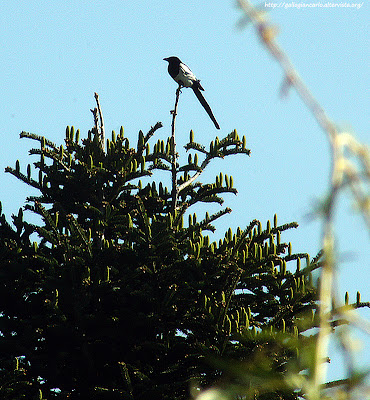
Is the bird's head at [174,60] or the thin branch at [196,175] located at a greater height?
the bird's head at [174,60]

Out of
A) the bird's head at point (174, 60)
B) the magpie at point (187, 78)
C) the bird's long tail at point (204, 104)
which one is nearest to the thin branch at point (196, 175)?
the bird's long tail at point (204, 104)

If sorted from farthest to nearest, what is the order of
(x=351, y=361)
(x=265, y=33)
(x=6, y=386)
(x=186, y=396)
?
(x=186, y=396), (x=6, y=386), (x=265, y=33), (x=351, y=361)

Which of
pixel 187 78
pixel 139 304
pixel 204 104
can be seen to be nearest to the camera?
pixel 139 304

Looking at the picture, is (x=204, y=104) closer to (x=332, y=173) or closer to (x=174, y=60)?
(x=174, y=60)

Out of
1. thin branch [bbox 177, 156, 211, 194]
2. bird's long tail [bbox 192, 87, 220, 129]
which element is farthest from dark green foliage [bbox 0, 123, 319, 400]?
bird's long tail [bbox 192, 87, 220, 129]

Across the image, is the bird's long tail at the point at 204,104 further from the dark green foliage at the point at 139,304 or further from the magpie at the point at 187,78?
the dark green foliage at the point at 139,304

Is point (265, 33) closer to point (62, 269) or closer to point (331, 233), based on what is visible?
point (331, 233)

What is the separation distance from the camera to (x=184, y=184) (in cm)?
761

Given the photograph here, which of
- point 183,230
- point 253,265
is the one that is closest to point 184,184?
point 183,230

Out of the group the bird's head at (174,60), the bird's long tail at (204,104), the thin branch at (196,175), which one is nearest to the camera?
the thin branch at (196,175)

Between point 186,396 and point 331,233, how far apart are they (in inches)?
205

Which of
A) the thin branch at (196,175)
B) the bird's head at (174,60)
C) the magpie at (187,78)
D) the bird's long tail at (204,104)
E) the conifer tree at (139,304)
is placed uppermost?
the bird's head at (174,60)

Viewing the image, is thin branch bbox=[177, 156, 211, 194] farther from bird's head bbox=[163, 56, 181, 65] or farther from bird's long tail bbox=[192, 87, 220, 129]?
bird's head bbox=[163, 56, 181, 65]

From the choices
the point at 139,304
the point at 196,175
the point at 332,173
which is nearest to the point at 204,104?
the point at 196,175
